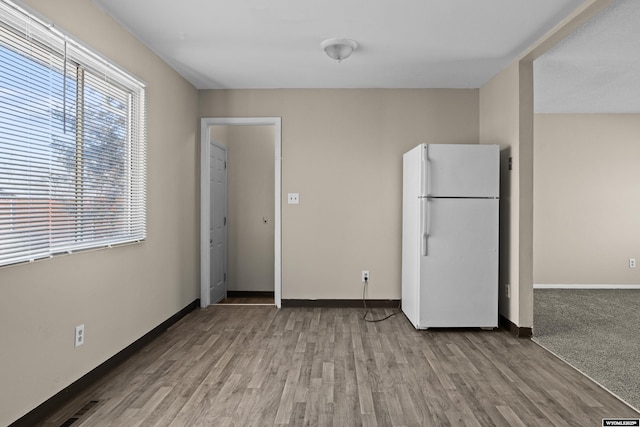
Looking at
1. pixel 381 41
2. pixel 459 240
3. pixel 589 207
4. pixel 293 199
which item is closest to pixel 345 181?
pixel 293 199

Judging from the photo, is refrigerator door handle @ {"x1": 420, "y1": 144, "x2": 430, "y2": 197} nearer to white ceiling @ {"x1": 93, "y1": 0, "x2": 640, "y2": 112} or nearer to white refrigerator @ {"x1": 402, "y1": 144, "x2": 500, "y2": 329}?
white refrigerator @ {"x1": 402, "y1": 144, "x2": 500, "y2": 329}

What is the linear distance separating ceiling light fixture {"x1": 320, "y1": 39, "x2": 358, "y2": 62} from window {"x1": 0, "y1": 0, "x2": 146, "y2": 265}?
1.52 meters

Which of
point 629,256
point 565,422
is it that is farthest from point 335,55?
point 629,256

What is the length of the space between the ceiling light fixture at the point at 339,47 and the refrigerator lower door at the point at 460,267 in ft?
5.07

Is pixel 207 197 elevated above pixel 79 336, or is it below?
above

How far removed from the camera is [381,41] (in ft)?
10.9

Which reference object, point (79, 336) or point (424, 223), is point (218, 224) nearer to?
point (424, 223)

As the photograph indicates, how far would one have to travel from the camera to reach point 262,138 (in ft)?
18.4

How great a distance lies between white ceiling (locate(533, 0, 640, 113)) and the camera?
3001 mm

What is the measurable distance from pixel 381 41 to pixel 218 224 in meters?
3.04

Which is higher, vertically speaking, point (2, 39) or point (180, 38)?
point (180, 38)

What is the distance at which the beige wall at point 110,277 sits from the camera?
2.06 meters

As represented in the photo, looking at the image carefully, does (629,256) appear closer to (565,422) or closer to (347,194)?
(347,194)

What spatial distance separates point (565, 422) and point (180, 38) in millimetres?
3614
